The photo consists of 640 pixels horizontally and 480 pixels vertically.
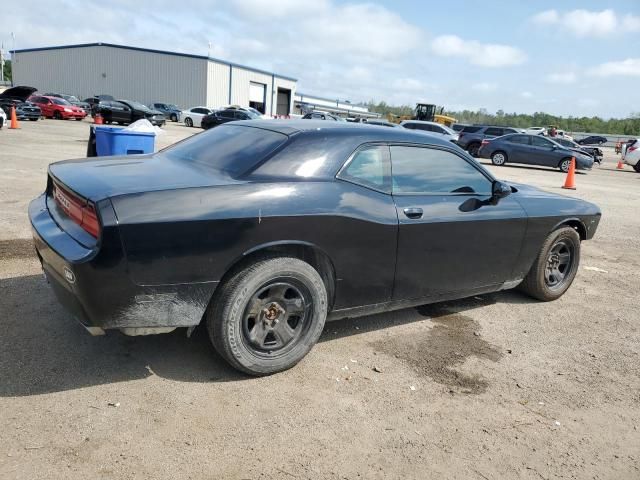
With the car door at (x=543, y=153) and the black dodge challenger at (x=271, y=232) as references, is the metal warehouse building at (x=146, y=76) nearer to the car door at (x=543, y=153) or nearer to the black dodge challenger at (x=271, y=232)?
the car door at (x=543, y=153)

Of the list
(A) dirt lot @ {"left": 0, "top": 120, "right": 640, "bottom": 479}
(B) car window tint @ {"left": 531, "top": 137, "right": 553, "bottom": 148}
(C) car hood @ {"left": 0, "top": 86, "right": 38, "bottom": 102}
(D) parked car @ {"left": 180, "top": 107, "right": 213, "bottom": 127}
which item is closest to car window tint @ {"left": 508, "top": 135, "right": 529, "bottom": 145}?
(B) car window tint @ {"left": 531, "top": 137, "right": 553, "bottom": 148}

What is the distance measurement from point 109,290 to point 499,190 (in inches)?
117

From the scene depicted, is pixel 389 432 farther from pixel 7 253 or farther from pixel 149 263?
pixel 7 253

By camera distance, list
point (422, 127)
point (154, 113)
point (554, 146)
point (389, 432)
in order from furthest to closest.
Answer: point (154, 113) < point (422, 127) < point (554, 146) < point (389, 432)

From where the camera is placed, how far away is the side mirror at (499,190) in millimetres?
4074

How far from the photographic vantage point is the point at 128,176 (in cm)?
296

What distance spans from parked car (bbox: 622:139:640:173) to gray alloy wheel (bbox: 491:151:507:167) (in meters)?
6.67

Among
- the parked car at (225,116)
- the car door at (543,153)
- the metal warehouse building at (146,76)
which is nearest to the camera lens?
the car door at (543,153)

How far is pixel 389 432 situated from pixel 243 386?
34.9 inches

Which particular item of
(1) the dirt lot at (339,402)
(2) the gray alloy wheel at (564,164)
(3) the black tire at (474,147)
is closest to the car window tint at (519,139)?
(2) the gray alloy wheel at (564,164)

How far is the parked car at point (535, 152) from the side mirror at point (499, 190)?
57.9ft

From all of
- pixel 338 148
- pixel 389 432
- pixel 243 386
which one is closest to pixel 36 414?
pixel 243 386

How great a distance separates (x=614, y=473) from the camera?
254cm

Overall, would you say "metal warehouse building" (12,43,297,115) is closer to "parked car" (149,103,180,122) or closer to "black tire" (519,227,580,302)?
"parked car" (149,103,180,122)
